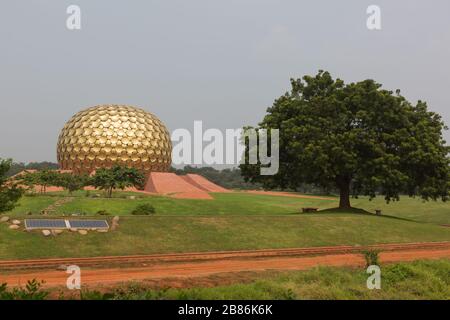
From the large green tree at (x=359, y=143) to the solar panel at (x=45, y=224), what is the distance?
1833 cm

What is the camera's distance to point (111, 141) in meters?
60.5

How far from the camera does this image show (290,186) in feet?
120

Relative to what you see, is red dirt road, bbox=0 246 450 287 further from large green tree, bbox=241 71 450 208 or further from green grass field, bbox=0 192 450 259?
large green tree, bbox=241 71 450 208

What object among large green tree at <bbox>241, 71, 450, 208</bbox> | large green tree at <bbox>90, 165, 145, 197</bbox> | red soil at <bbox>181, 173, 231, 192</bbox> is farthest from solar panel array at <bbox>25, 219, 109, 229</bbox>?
red soil at <bbox>181, 173, 231, 192</bbox>

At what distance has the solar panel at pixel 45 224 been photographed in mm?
19339

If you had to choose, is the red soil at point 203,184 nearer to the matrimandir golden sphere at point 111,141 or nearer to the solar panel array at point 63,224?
the matrimandir golden sphere at point 111,141

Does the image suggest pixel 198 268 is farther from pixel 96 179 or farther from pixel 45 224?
pixel 96 179

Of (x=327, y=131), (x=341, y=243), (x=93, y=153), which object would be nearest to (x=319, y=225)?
(x=341, y=243)

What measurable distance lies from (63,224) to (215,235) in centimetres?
714

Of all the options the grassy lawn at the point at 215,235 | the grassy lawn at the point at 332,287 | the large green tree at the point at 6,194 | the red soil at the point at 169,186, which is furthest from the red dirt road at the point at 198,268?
the red soil at the point at 169,186

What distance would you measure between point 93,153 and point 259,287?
52768 millimetres

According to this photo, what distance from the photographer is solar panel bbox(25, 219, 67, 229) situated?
63.4 ft

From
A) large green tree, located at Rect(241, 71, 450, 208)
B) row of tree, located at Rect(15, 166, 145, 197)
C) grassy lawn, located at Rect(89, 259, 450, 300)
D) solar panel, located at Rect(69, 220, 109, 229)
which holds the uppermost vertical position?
large green tree, located at Rect(241, 71, 450, 208)
